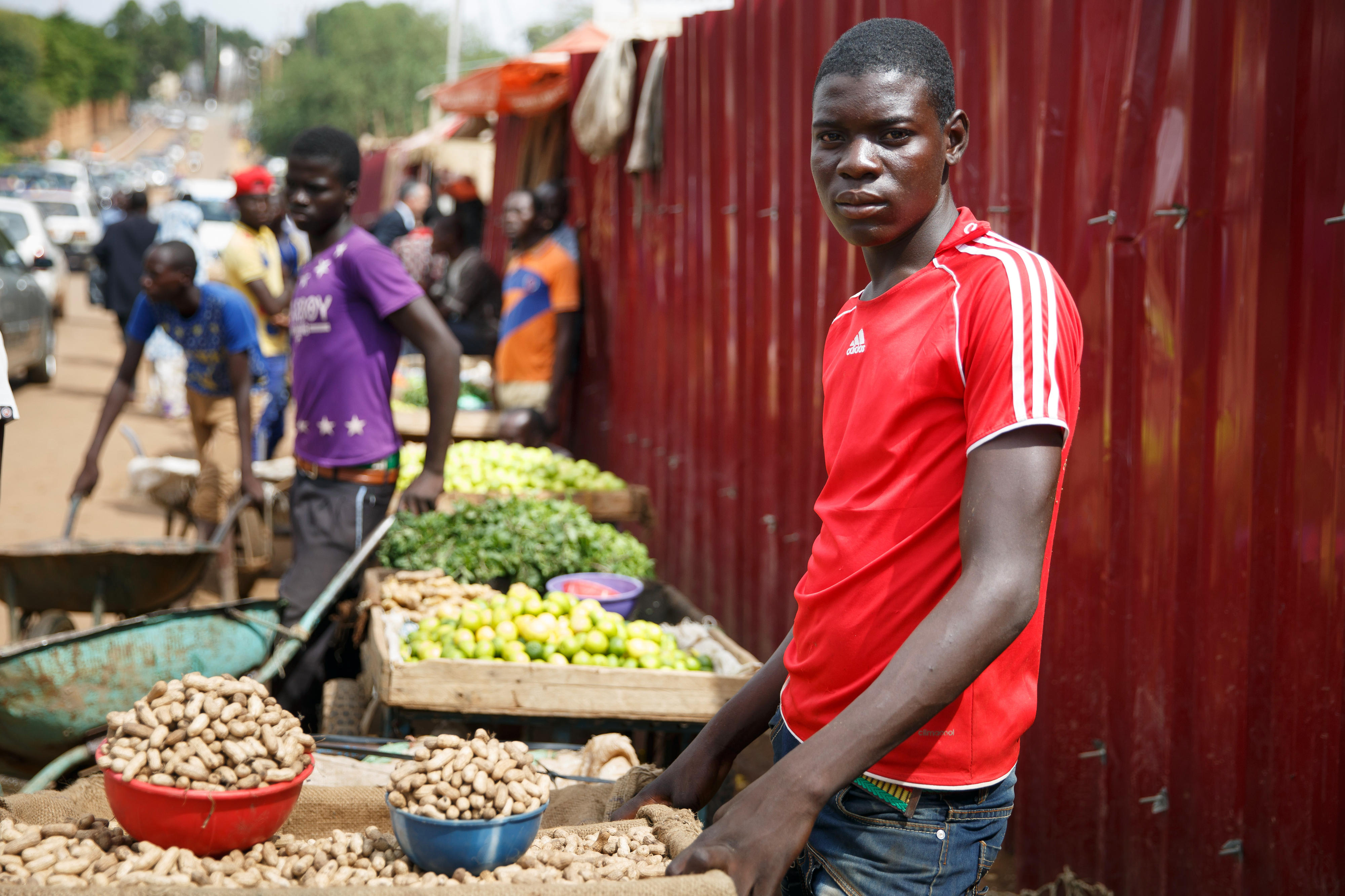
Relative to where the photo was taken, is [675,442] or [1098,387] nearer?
[1098,387]

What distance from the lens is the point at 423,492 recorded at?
4.95 m

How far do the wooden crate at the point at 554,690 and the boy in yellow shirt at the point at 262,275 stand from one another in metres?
4.96

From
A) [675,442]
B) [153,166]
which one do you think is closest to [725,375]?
[675,442]

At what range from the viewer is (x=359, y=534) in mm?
4688

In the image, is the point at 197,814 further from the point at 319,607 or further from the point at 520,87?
the point at 520,87

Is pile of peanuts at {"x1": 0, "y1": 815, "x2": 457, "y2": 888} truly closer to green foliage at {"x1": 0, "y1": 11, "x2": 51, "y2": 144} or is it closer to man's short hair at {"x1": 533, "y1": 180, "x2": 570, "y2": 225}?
man's short hair at {"x1": 533, "y1": 180, "x2": 570, "y2": 225}

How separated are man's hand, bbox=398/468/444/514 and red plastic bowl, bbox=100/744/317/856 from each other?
2.86m

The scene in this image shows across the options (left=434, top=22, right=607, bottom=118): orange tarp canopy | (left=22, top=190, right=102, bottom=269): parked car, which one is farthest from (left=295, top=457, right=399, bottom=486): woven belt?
(left=22, top=190, right=102, bottom=269): parked car

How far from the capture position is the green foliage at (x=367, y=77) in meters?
53.9

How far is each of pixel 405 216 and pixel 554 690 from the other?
35.6 ft

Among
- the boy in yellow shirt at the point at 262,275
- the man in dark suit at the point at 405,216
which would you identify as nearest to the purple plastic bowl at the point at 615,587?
the boy in yellow shirt at the point at 262,275

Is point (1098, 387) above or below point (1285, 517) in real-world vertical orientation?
above

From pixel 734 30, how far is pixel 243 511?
384 centimetres

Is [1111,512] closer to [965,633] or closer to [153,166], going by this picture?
[965,633]
